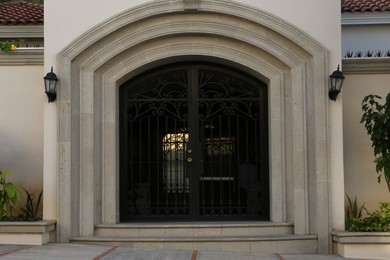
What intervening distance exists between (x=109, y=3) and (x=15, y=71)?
2275 mm

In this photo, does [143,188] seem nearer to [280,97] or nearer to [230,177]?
[230,177]

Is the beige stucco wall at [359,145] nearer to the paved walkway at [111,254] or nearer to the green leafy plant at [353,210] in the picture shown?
the green leafy plant at [353,210]

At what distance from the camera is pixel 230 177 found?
9273 mm

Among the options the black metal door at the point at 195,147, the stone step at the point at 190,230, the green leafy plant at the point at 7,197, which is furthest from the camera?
the black metal door at the point at 195,147

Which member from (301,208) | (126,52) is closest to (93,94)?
(126,52)

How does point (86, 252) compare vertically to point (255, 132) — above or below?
below

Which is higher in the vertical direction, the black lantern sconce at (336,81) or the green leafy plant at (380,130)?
the black lantern sconce at (336,81)

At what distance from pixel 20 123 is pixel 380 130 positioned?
636 centimetres

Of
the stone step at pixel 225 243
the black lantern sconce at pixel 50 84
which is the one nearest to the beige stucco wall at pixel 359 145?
the stone step at pixel 225 243

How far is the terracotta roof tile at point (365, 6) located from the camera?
1238cm

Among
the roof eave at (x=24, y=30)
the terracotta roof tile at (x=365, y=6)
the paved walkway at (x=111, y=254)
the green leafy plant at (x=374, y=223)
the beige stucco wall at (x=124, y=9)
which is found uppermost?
the terracotta roof tile at (x=365, y=6)

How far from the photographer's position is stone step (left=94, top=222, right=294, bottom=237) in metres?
8.48

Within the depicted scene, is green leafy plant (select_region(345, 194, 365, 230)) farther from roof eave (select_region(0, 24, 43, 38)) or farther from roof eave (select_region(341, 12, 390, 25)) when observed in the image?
roof eave (select_region(0, 24, 43, 38))

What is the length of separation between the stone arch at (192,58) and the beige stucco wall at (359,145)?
104cm
